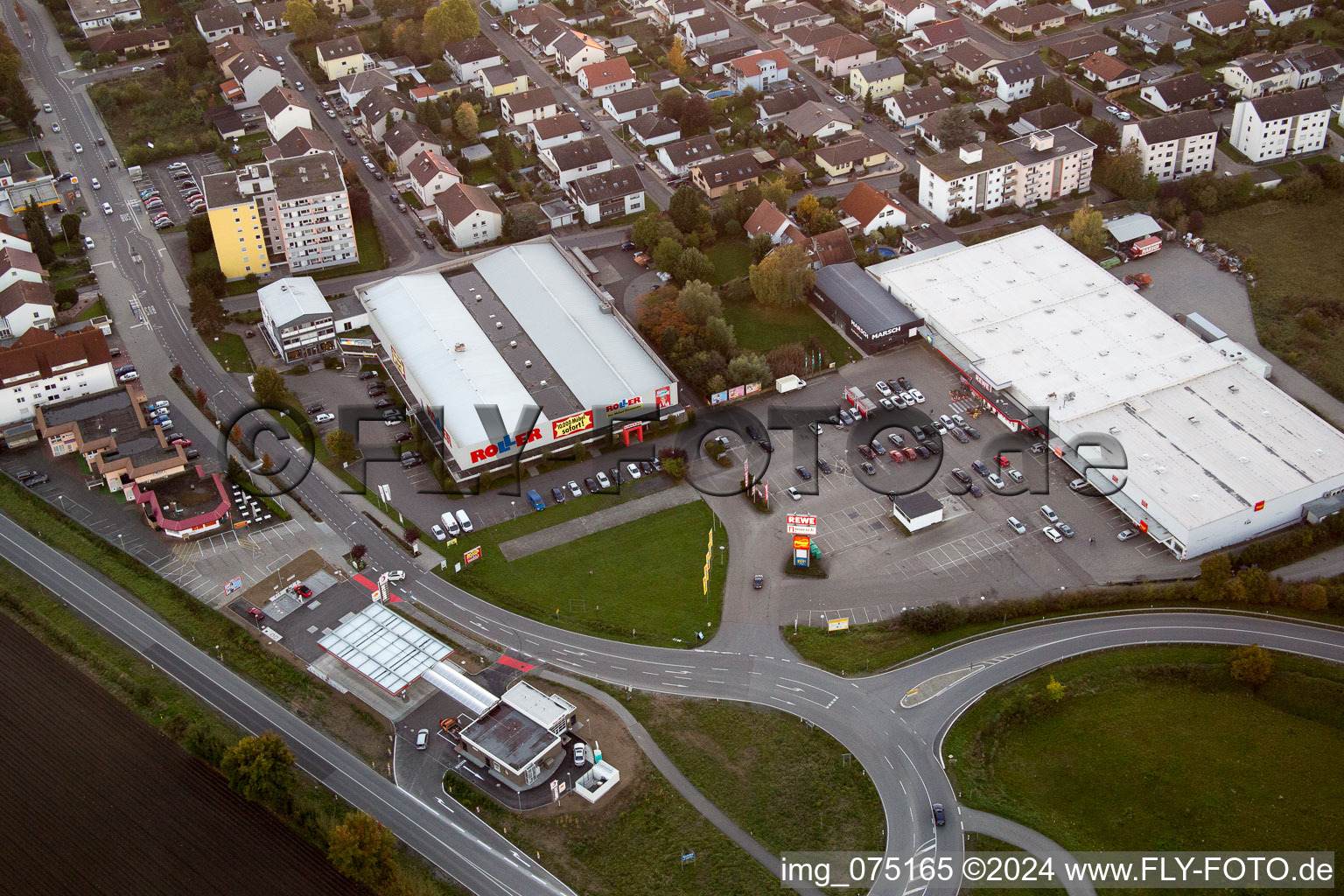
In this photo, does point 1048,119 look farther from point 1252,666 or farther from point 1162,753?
point 1162,753

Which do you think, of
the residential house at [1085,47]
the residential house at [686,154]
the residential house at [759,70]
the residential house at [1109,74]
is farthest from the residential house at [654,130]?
the residential house at [1109,74]

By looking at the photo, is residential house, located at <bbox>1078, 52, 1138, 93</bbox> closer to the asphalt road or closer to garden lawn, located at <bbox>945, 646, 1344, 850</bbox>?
the asphalt road

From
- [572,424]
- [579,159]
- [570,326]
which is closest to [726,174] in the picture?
[579,159]

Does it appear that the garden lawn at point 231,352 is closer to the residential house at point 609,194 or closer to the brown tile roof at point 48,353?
the brown tile roof at point 48,353

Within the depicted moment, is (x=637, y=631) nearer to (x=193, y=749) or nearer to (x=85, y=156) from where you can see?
(x=193, y=749)

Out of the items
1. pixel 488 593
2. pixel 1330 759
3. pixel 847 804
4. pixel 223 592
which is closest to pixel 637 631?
pixel 488 593

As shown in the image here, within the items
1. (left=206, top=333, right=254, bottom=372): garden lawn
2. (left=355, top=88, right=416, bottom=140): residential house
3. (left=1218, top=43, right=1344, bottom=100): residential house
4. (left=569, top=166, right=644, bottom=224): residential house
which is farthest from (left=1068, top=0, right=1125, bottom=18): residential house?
(left=206, top=333, right=254, bottom=372): garden lawn
